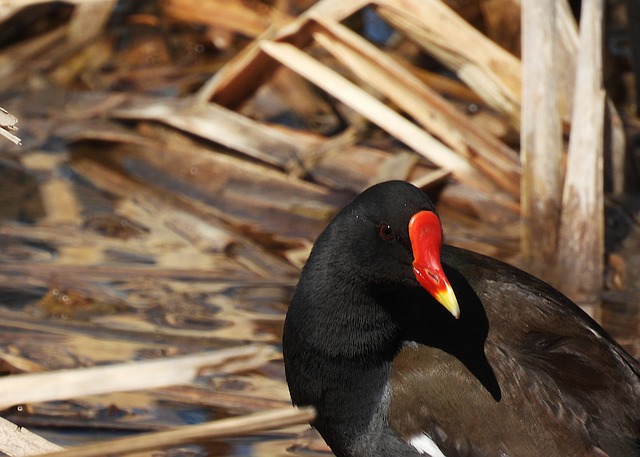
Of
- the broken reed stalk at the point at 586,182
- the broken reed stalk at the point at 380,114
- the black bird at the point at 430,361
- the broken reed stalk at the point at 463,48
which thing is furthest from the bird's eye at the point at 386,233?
the broken reed stalk at the point at 463,48

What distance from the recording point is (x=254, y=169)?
5266 millimetres

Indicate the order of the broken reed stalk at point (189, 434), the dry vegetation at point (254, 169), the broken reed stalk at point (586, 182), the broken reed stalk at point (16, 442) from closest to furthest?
the broken reed stalk at point (189, 434) → the broken reed stalk at point (16, 442) → the dry vegetation at point (254, 169) → the broken reed stalk at point (586, 182)

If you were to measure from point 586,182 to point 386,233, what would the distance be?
1.63 meters

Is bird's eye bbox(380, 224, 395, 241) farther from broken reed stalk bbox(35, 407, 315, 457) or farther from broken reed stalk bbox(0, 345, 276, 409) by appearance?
broken reed stalk bbox(35, 407, 315, 457)

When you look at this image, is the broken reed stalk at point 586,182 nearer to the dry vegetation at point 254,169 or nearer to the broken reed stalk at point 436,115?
the dry vegetation at point 254,169

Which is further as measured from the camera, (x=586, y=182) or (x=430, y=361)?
(x=586, y=182)

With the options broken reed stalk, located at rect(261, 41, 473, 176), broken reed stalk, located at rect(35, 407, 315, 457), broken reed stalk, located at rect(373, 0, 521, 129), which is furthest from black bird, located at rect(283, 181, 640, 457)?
broken reed stalk, located at rect(373, 0, 521, 129)

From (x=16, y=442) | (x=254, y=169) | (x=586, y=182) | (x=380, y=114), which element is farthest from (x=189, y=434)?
(x=254, y=169)

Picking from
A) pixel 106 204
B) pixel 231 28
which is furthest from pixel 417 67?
pixel 106 204

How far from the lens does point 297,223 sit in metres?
5.08

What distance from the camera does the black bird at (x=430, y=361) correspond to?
9.64ft

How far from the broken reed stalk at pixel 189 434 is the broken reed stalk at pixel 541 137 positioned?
2.51 m

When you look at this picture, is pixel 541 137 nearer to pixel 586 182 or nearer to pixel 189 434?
pixel 586 182

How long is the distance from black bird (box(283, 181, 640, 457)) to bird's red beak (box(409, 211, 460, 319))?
1 cm
